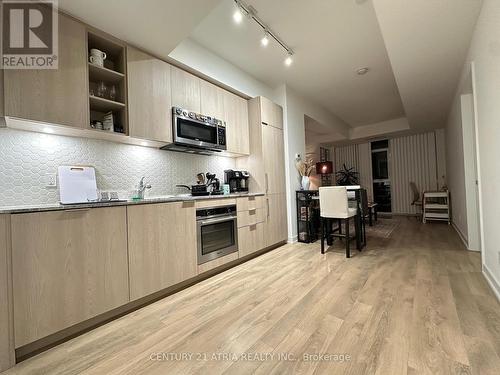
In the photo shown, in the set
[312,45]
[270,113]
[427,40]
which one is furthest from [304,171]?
[427,40]

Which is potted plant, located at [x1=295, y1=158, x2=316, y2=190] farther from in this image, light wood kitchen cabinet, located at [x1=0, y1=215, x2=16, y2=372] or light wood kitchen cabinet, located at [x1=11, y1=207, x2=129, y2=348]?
light wood kitchen cabinet, located at [x1=0, y1=215, x2=16, y2=372]

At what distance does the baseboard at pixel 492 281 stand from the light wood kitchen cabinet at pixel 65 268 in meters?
2.94

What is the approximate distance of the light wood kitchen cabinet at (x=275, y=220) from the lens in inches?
135

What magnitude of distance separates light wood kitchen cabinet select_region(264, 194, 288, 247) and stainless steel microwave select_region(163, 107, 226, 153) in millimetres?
1162

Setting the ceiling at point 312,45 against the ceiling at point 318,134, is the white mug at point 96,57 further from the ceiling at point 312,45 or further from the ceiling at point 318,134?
the ceiling at point 318,134

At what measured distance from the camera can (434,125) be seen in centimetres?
561

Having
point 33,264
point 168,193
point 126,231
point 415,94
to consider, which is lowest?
point 33,264

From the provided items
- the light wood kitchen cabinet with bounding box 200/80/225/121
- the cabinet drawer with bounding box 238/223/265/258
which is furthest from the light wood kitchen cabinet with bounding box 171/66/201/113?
the cabinet drawer with bounding box 238/223/265/258

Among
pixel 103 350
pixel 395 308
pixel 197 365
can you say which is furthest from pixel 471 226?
pixel 103 350

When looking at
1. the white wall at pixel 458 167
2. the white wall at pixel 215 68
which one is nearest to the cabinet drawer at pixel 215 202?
the white wall at pixel 215 68

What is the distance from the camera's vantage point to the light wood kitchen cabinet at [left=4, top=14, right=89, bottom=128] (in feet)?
5.14

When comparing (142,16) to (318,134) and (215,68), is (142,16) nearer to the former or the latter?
(215,68)

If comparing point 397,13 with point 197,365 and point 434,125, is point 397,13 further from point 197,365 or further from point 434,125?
point 434,125

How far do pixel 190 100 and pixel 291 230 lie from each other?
257 cm
